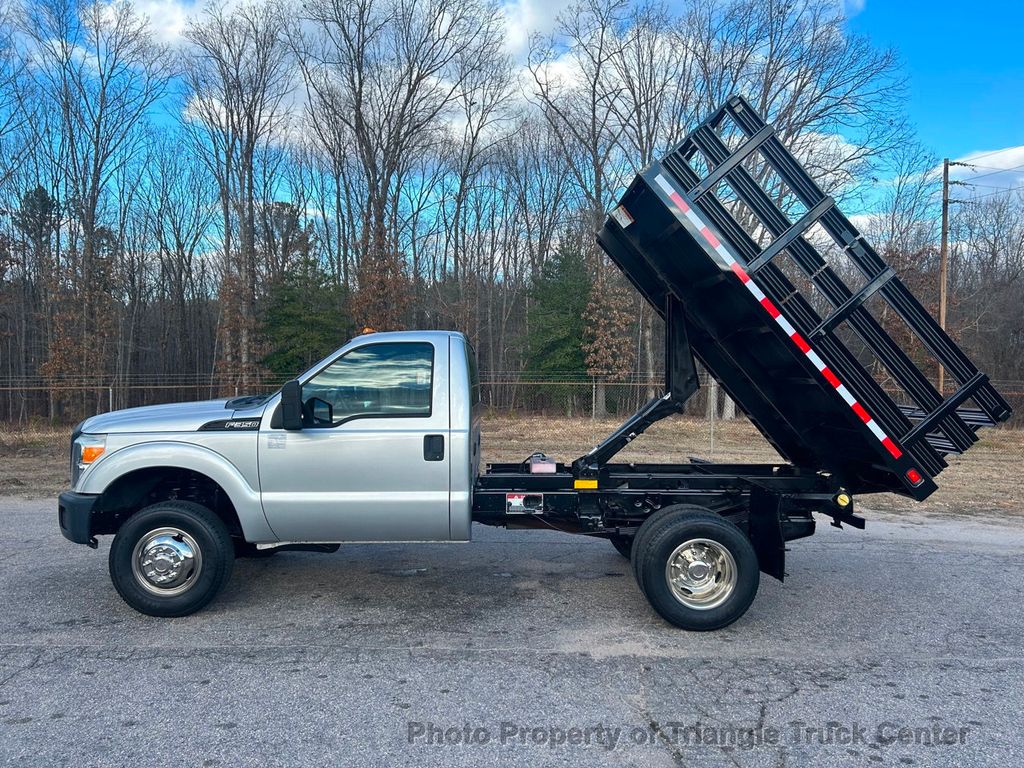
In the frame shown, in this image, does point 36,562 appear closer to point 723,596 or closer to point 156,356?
point 723,596

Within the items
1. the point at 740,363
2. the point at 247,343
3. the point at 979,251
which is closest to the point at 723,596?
the point at 740,363

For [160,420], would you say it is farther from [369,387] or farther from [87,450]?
[369,387]

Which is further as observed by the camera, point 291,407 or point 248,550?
point 248,550

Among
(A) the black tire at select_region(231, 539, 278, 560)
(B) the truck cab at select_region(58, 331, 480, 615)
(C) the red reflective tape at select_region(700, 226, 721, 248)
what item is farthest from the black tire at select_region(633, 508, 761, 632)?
(A) the black tire at select_region(231, 539, 278, 560)

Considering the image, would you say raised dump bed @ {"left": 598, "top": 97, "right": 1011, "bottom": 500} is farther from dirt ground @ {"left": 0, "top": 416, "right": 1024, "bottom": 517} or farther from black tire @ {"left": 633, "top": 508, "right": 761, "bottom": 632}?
dirt ground @ {"left": 0, "top": 416, "right": 1024, "bottom": 517}

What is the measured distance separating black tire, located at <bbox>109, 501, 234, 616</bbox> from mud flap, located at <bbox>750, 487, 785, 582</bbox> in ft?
12.4

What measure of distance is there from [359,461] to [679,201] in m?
2.76

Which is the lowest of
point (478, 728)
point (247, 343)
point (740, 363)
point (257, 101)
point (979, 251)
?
point (478, 728)

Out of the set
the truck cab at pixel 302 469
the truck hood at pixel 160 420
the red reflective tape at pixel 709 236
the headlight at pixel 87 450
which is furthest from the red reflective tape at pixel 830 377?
the headlight at pixel 87 450

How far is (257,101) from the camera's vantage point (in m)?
30.6

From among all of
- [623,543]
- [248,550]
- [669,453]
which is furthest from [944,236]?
[248,550]

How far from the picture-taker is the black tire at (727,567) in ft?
15.9

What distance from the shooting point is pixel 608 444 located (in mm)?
5586

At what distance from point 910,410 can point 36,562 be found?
7.39m
